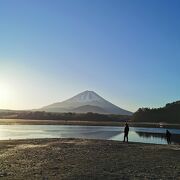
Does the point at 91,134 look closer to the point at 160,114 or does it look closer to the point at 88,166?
the point at 88,166

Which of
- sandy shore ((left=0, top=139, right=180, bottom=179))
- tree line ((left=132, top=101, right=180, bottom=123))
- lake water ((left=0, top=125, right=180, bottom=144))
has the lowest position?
sandy shore ((left=0, top=139, right=180, bottom=179))

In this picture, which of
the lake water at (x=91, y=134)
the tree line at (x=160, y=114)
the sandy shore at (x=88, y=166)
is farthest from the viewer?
the tree line at (x=160, y=114)

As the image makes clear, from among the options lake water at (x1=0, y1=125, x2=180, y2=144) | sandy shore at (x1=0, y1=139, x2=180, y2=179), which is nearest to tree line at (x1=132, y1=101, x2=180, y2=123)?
lake water at (x1=0, y1=125, x2=180, y2=144)

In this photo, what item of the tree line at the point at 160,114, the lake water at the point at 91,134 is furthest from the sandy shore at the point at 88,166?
the tree line at the point at 160,114

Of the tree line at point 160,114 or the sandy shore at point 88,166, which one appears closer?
the sandy shore at point 88,166

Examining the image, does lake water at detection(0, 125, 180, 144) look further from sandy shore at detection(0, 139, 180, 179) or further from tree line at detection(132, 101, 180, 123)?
tree line at detection(132, 101, 180, 123)

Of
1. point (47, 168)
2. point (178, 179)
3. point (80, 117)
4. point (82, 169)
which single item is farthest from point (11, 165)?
point (80, 117)

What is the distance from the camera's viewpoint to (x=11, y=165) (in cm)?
2211

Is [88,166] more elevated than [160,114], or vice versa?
[160,114]

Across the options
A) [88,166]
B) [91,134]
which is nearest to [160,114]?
[91,134]

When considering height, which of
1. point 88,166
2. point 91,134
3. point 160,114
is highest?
point 160,114

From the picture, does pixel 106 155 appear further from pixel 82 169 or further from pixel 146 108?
pixel 146 108

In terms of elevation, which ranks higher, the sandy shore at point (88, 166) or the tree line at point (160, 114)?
the tree line at point (160, 114)

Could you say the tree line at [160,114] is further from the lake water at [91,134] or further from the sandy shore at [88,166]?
the sandy shore at [88,166]
